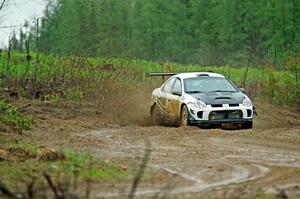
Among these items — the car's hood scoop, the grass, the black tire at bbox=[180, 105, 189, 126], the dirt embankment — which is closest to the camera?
the dirt embankment

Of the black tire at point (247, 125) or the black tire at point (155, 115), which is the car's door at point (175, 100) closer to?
the black tire at point (155, 115)

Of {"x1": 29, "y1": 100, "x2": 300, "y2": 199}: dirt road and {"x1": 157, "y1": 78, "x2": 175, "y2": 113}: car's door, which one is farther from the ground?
{"x1": 157, "y1": 78, "x2": 175, "y2": 113}: car's door

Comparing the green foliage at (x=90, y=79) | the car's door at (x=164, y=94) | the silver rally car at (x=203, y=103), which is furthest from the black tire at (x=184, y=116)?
the green foliage at (x=90, y=79)

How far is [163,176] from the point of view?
9.50 meters

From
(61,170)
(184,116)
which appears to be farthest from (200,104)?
(61,170)

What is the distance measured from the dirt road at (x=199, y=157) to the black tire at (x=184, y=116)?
2.01 ft

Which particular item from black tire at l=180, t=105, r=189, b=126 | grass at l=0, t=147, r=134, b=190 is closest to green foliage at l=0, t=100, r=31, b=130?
black tire at l=180, t=105, r=189, b=126

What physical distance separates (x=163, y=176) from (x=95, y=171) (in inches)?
36.1

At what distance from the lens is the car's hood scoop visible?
1742 centimetres

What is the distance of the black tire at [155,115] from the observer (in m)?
19.6

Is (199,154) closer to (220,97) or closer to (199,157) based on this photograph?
(199,157)

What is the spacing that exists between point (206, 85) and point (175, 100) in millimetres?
924

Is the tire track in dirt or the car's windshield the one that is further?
the car's windshield

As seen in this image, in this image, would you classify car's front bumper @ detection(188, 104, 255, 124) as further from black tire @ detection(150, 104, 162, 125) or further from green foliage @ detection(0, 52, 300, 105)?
green foliage @ detection(0, 52, 300, 105)
